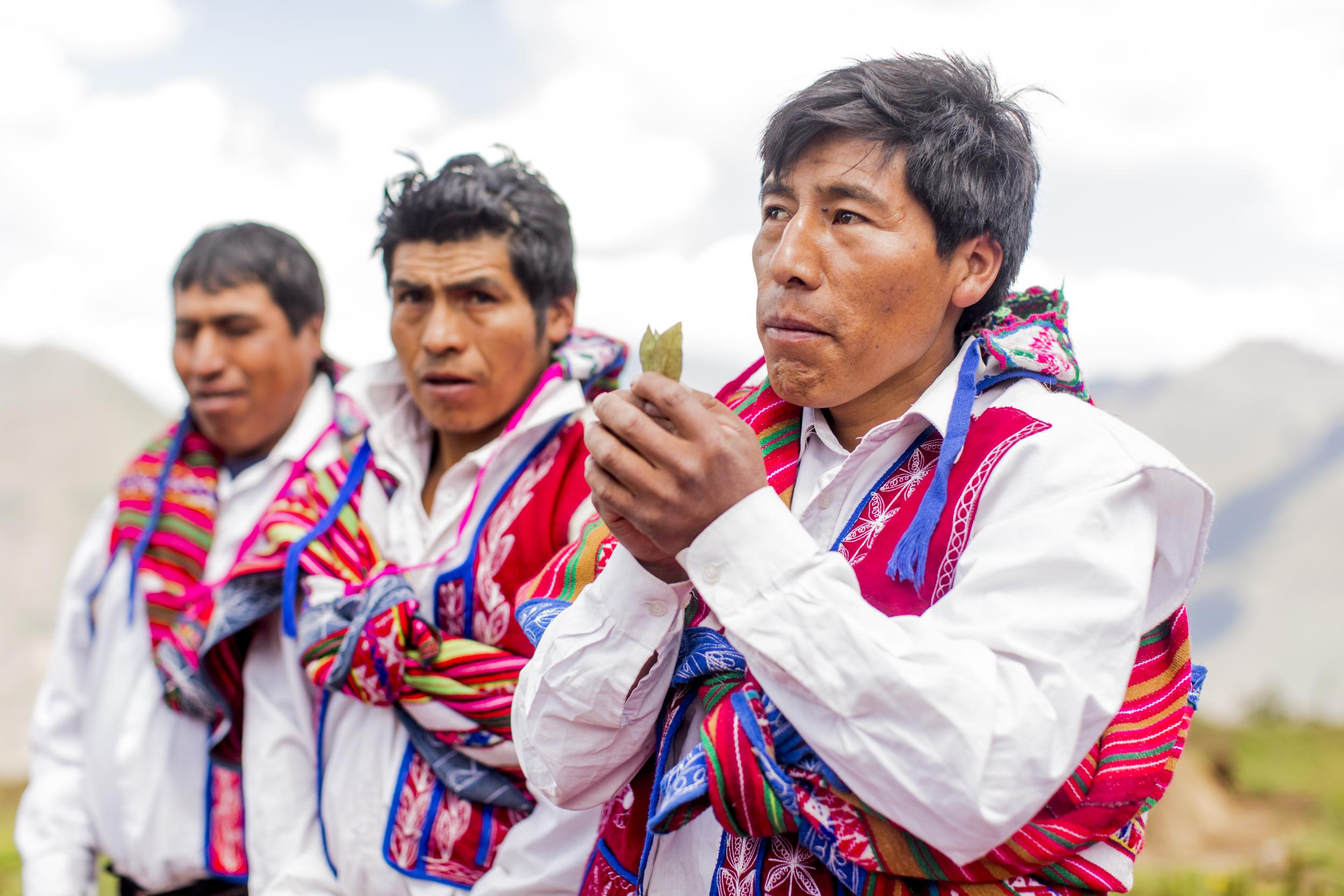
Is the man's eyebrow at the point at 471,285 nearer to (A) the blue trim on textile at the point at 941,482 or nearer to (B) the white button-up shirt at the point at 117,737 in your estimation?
(B) the white button-up shirt at the point at 117,737

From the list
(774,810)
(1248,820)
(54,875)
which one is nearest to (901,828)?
(774,810)

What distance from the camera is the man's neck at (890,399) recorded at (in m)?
1.86

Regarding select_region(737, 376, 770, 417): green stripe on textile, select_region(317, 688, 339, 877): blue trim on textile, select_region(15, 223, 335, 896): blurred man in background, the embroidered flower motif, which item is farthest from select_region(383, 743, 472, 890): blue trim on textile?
select_region(737, 376, 770, 417): green stripe on textile

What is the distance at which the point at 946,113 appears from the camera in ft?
5.82

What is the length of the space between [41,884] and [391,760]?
1.41 m

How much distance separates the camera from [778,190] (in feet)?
6.07

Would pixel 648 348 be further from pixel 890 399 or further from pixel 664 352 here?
pixel 890 399

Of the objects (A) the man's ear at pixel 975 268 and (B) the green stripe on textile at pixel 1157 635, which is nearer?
(B) the green stripe on textile at pixel 1157 635

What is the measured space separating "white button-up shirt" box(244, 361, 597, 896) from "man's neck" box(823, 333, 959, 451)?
735mm

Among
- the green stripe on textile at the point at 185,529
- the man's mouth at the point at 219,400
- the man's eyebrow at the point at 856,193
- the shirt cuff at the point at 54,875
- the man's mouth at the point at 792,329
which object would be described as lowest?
the shirt cuff at the point at 54,875

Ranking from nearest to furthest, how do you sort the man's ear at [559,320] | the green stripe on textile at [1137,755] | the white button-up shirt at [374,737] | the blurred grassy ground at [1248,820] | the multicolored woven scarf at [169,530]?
1. the green stripe on textile at [1137,755]
2. the white button-up shirt at [374,737]
3. the man's ear at [559,320]
4. the multicolored woven scarf at [169,530]
5. the blurred grassy ground at [1248,820]

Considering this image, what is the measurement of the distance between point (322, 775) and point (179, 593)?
2.59 feet

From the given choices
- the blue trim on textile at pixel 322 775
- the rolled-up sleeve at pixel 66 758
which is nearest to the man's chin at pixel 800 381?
the blue trim on textile at pixel 322 775

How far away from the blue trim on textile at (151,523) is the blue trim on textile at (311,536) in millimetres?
656
